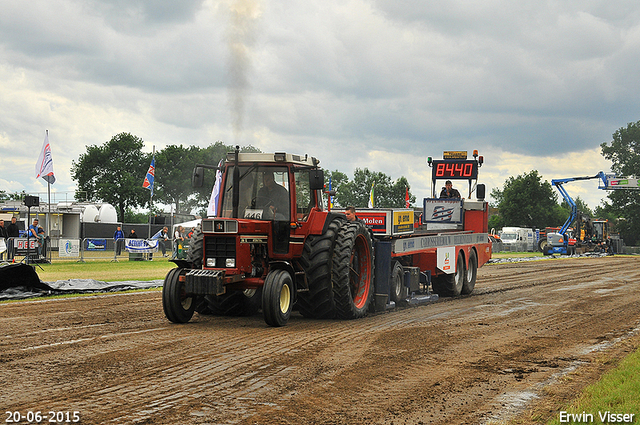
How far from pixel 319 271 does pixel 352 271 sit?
50.8 inches

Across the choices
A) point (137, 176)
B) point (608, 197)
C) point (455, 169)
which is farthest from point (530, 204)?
point (455, 169)

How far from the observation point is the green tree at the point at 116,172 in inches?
2758

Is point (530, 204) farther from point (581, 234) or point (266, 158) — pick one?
point (266, 158)

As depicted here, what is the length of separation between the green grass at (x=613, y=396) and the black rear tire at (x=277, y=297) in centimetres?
430

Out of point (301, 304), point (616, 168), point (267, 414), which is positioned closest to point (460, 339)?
point (301, 304)

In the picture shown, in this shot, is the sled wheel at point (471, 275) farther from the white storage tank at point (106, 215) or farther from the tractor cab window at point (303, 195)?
the white storage tank at point (106, 215)

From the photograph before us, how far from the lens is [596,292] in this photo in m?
16.1

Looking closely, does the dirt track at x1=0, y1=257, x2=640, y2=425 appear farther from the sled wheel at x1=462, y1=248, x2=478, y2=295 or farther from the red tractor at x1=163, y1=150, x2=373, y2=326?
the sled wheel at x1=462, y1=248, x2=478, y2=295

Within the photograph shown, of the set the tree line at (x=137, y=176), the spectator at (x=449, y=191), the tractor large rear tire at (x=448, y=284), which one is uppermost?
the tree line at (x=137, y=176)

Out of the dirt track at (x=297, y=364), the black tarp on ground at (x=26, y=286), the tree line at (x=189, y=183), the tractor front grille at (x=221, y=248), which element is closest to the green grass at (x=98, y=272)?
the black tarp on ground at (x=26, y=286)

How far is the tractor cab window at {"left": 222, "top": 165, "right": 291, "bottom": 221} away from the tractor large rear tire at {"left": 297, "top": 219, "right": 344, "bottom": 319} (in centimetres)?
66

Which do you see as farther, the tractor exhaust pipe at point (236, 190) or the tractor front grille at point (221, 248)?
the tractor exhaust pipe at point (236, 190)

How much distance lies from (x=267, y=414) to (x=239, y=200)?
507 centimetres

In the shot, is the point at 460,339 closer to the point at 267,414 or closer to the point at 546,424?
the point at 546,424
